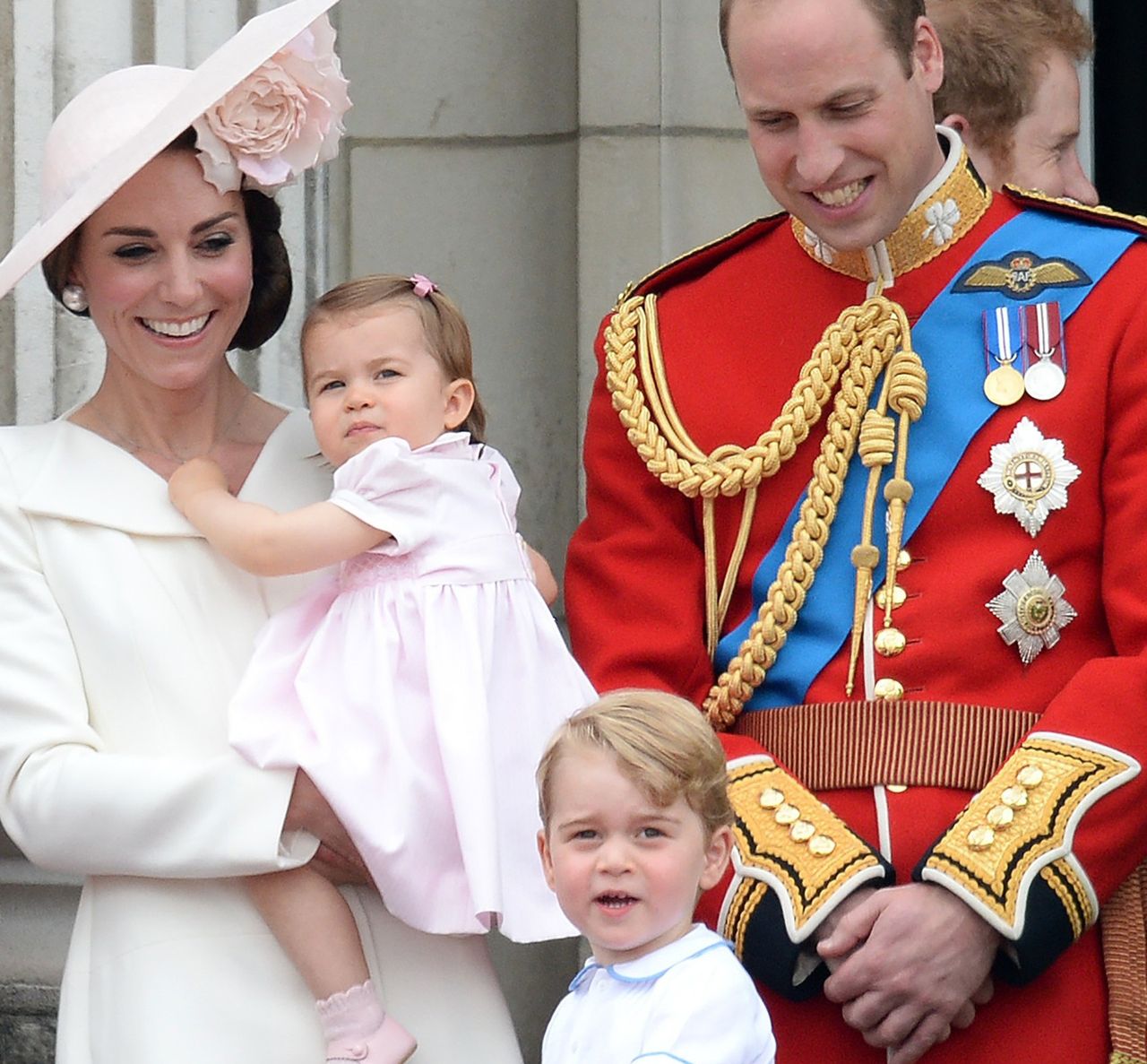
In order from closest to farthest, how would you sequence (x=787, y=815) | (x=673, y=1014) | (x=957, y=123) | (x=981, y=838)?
(x=673, y=1014) → (x=981, y=838) → (x=787, y=815) → (x=957, y=123)

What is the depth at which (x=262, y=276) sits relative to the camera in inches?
124

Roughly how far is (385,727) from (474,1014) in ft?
1.14

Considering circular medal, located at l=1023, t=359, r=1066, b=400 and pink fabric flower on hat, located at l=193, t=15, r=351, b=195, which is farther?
pink fabric flower on hat, located at l=193, t=15, r=351, b=195

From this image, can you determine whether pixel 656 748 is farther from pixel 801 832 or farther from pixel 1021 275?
pixel 1021 275

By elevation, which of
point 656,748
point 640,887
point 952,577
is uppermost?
point 952,577

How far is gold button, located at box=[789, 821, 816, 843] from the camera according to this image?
271 centimetres

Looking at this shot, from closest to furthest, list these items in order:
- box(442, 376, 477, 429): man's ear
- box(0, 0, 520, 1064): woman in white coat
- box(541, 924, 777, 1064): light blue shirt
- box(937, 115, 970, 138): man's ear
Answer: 1. box(541, 924, 777, 1064): light blue shirt
2. box(0, 0, 520, 1064): woman in white coat
3. box(442, 376, 477, 429): man's ear
4. box(937, 115, 970, 138): man's ear

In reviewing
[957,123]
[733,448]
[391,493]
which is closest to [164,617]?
[391,493]

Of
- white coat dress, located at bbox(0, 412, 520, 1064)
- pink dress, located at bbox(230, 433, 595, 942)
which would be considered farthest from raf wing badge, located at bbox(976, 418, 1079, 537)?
white coat dress, located at bbox(0, 412, 520, 1064)

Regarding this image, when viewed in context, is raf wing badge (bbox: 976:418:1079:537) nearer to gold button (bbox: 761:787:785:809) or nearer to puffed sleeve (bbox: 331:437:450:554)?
gold button (bbox: 761:787:785:809)

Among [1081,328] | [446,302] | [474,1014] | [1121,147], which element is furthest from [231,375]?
[1121,147]

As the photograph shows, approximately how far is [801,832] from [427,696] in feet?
1.47

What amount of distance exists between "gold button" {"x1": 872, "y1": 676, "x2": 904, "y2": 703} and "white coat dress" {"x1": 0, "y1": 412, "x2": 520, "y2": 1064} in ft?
1.79

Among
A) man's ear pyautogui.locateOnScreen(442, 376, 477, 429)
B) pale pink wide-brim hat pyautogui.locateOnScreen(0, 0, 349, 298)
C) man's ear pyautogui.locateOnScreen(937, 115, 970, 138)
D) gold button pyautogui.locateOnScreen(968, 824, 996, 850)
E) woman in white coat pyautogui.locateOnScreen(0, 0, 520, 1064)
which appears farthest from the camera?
man's ear pyautogui.locateOnScreen(937, 115, 970, 138)
